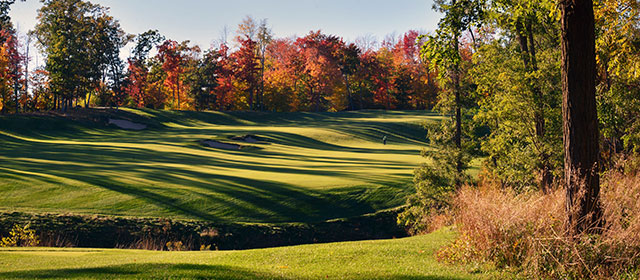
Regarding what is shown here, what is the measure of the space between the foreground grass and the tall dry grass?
24.4 inches

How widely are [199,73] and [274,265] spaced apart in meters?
70.1

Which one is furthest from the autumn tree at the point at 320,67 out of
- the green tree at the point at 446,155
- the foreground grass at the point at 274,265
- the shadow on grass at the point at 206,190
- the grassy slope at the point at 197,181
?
the foreground grass at the point at 274,265

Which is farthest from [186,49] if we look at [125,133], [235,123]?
[125,133]

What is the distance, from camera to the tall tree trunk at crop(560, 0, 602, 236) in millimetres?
9422

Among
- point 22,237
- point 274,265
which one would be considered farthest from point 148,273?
point 22,237

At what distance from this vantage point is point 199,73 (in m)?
77.6

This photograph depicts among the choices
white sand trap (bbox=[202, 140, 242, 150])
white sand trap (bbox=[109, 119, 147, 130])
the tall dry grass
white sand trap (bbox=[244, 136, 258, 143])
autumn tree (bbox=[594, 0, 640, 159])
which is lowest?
white sand trap (bbox=[202, 140, 242, 150])

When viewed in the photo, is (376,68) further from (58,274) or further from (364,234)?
(58,274)

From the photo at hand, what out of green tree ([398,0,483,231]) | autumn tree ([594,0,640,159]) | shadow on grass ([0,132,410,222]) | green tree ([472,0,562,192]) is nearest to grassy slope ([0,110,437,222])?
shadow on grass ([0,132,410,222])

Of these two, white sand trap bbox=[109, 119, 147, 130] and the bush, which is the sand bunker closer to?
white sand trap bbox=[109, 119, 147, 130]

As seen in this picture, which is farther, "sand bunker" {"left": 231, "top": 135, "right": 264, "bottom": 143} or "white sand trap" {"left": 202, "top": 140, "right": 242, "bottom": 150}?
"sand bunker" {"left": 231, "top": 135, "right": 264, "bottom": 143}

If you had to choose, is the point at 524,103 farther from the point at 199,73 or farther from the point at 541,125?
the point at 199,73

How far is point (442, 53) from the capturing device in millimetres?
11438

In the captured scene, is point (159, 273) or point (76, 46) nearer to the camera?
point (159, 273)
